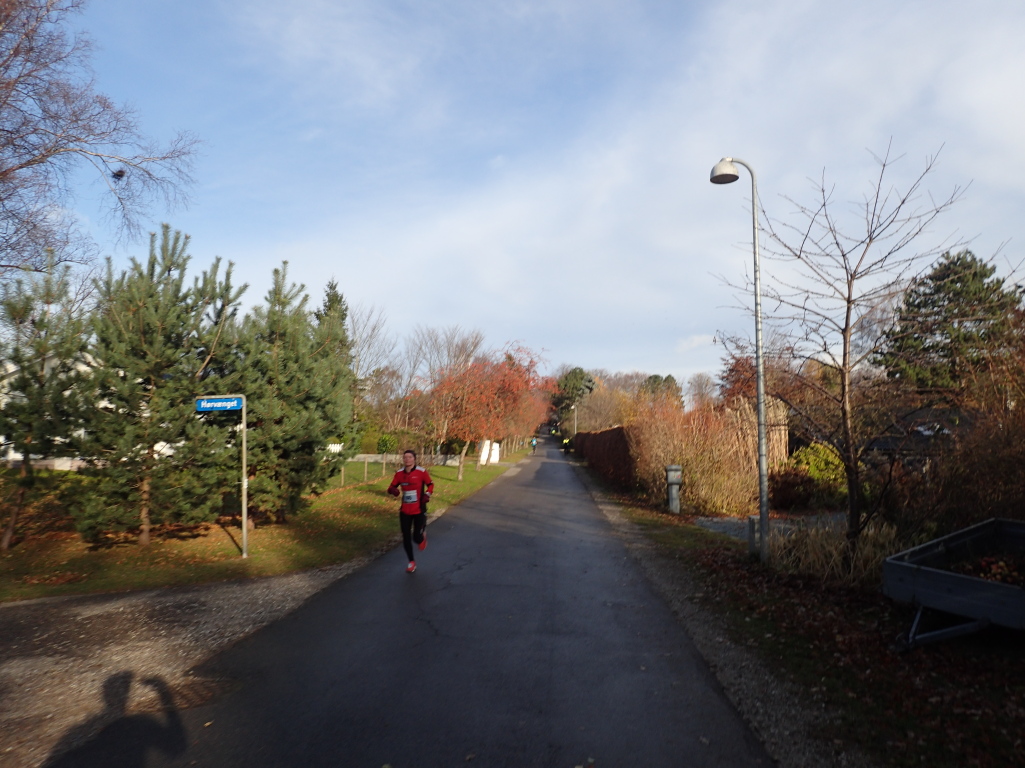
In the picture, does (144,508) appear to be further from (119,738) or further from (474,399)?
(474,399)

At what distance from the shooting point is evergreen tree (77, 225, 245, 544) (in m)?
10.4

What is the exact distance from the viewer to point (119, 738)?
4418 mm

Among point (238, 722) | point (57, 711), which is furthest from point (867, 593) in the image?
point (57, 711)

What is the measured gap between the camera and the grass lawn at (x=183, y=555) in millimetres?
9211

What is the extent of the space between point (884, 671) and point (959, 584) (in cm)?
95

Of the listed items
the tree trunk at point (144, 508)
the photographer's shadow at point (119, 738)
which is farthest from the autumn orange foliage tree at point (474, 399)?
the photographer's shadow at point (119, 738)

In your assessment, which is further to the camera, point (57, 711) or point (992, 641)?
point (992, 641)

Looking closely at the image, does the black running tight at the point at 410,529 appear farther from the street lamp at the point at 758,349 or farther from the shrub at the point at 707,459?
the shrub at the point at 707,459

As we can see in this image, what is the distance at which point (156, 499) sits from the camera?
1073cm

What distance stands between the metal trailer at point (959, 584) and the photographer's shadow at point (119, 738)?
573 cm

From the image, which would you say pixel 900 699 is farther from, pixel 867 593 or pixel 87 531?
pixel 87 531

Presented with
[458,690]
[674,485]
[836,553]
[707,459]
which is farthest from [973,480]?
[707,459]

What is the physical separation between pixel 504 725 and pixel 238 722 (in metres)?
1.78

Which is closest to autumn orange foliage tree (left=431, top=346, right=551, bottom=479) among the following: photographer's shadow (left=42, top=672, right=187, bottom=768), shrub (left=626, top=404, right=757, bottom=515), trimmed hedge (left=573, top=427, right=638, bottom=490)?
trimmed hedge (left=573, top=427, right=638, bottom=490)
